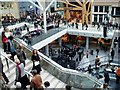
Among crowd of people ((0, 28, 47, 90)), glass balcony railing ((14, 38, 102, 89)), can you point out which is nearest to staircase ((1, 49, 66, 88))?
glass balcony railing ((14, 38, 102, 89))

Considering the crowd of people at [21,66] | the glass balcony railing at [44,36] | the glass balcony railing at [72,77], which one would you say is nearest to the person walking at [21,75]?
the crowd of people at [21,66]

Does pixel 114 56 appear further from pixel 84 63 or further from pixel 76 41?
pixel 76 41

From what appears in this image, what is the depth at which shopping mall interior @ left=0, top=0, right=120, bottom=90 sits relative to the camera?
9500mm

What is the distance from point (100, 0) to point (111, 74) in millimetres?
25735

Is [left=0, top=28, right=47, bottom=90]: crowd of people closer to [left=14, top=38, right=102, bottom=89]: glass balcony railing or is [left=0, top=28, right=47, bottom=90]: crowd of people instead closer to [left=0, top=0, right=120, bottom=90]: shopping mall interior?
[left=0, top=0, right=120, bottom=90]: shopping mall interior

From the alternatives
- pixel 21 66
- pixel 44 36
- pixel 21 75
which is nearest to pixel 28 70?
pixel 21 75

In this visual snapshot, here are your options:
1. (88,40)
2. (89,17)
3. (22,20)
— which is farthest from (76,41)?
(22,20)

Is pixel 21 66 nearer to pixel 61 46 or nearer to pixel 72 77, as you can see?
pixel 72 77

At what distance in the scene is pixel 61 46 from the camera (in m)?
34.2

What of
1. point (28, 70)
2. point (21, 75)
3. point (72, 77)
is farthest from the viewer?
point (72, 77)

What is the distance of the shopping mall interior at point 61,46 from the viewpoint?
9500mm

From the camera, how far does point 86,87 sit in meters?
10.1

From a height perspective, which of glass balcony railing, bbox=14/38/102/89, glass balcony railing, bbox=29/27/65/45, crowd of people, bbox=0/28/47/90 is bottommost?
glass balcony railing, bbox=14/38/102/89

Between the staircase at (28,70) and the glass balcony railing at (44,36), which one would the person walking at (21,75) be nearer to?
the staircase at (28,70)
